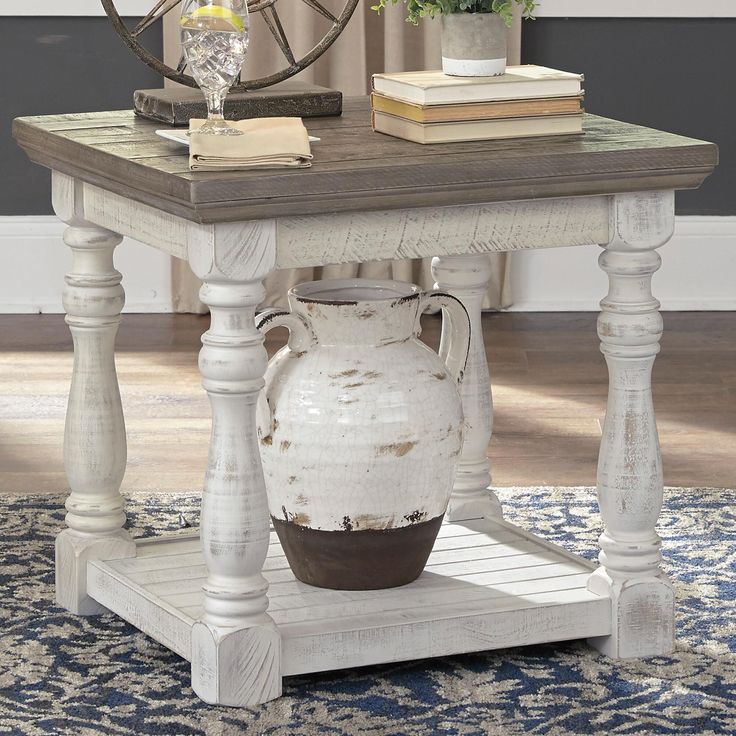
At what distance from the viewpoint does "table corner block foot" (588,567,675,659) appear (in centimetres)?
205

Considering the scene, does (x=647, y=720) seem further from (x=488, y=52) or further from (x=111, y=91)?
(x=111, y=91)

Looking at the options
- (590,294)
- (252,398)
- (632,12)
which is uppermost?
(632,12)

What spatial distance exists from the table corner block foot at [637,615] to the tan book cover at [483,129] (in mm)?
577

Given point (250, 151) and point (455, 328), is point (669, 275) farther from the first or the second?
point (250, 151)

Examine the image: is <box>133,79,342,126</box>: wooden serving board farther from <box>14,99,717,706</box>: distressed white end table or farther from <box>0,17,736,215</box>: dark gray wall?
<box>0,17,736,215</box>: dark gray wall

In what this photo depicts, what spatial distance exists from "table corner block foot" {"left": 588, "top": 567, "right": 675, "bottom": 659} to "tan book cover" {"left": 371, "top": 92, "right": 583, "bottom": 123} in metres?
0.60

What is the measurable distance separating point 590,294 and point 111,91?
1.41m

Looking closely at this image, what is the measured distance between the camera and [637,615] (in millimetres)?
2059

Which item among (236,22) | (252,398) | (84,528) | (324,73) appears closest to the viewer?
(252,398)

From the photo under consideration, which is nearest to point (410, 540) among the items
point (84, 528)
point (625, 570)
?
point (625, 570)

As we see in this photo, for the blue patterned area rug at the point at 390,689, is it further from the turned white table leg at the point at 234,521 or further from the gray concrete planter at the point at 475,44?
the gray concrete planter at the point at 475,44

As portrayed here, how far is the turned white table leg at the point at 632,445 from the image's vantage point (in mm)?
1973

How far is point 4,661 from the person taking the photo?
2.05 m

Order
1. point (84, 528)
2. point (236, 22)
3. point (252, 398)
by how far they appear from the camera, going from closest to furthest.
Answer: point (252, 398) → point (236, 22) → point (84, 528)
